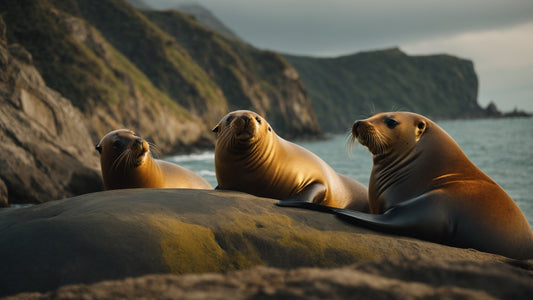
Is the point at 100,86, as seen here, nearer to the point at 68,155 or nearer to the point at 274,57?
the point at 68,155

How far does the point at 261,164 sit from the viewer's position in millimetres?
4156

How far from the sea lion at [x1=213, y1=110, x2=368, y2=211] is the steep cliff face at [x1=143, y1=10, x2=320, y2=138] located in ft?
152

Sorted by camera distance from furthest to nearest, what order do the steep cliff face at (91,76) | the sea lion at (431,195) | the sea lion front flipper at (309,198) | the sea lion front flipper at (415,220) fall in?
the steep cliff face at (91,76) → the sea lion front flipper at (309,198) → the sea lion at (431,195) → the sea lion front flipper at (415,220)

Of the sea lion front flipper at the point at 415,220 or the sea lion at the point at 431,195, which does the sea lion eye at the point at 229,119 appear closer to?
the sea lion at the point at 431,195

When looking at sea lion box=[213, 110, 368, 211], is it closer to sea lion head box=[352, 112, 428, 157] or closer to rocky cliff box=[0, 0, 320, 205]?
sea lion head box=[352, 112, 428, 157]

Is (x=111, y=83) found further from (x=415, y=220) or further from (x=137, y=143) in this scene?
(x=415, y=220)

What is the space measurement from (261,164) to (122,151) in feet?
6.03

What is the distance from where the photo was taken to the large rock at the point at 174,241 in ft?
6.67

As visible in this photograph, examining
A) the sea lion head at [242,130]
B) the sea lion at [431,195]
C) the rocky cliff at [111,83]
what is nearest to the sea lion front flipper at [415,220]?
the sea lion at [431,195]

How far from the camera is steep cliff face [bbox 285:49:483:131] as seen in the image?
114 meters

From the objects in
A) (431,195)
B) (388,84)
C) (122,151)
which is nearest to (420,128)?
(431,195)

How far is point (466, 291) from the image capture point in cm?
123

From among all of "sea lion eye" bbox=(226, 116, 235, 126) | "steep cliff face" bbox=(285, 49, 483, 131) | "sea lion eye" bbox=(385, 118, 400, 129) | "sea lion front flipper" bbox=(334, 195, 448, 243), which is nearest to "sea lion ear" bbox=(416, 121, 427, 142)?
"sea lion eye" bbox=(385, 118, 400, 129)

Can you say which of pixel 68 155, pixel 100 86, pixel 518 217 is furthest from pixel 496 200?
pixel 100 86
